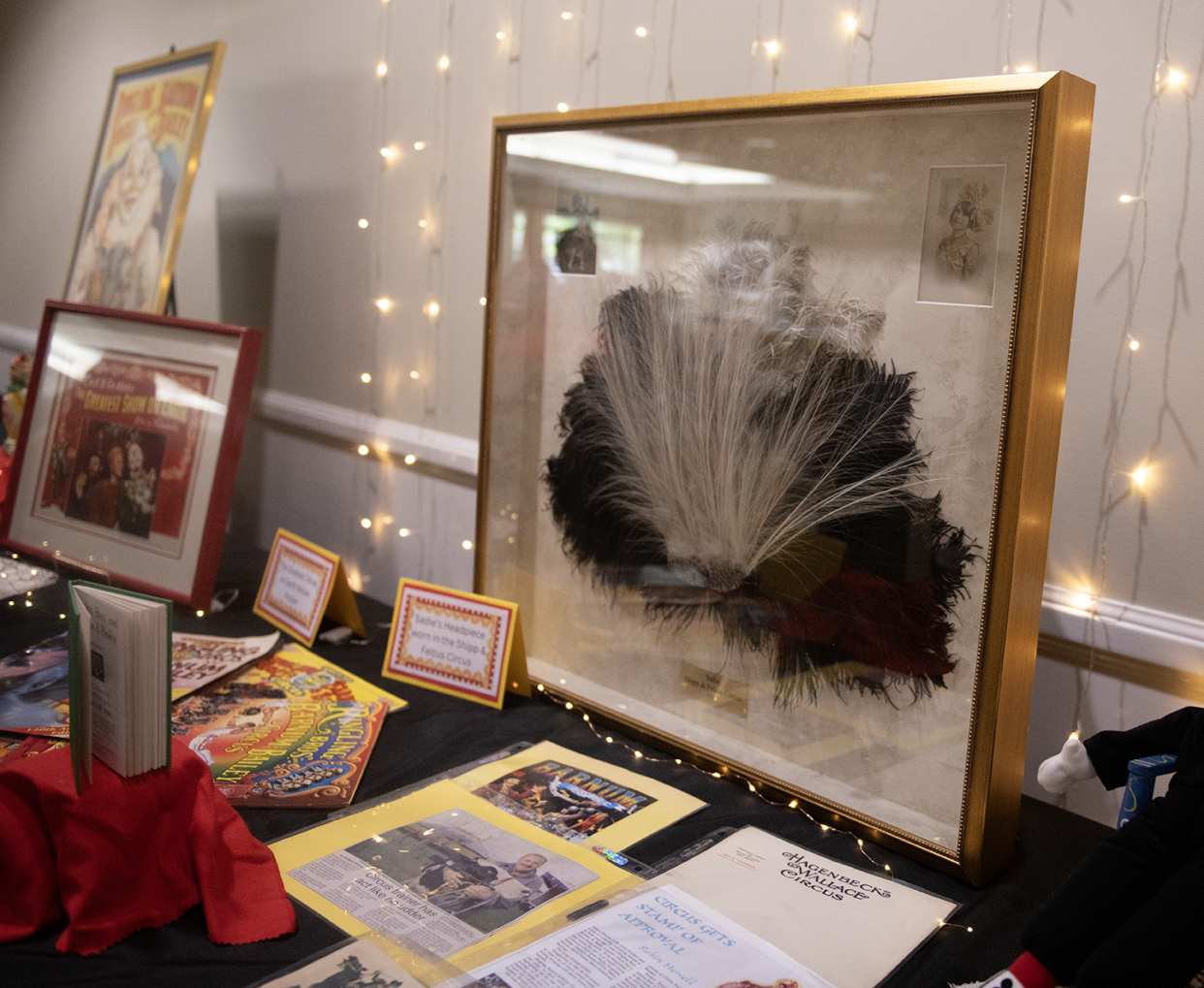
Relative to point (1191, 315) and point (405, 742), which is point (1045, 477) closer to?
point (1191, 315)

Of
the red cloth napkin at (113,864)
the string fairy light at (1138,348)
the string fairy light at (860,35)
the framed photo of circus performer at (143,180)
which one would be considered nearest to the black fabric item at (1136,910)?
the string fairy light at (1138,348)

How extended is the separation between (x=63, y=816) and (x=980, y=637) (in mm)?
936

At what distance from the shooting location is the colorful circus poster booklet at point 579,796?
1201 mm

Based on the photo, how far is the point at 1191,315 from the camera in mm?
1089

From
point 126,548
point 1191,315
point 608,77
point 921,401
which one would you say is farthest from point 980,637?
point 126,548

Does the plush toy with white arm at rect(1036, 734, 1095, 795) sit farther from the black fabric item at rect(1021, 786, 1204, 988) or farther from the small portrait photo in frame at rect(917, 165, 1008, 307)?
the small portrait photo in frame at rect(917, 165, 1008, 307)

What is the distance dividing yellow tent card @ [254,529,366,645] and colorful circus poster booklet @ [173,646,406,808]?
0.10 metres

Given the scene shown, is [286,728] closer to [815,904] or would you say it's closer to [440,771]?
[440,771]

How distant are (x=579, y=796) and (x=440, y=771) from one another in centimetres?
20

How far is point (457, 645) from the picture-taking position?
1.61m

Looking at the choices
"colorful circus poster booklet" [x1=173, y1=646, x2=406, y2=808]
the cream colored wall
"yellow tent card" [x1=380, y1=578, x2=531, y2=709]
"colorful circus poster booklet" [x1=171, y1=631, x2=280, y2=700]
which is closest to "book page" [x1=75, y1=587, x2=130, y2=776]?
"colorful circus poster booklet" [x1=173, y1=646, x2=406, y2=808]

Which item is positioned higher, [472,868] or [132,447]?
[132,447]

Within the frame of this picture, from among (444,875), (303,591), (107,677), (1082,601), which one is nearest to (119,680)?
(107,677)

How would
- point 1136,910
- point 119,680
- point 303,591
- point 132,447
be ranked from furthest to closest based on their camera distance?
1. point 132,447
2. point 303,591
3. point 119,680
4. point 1136,910
